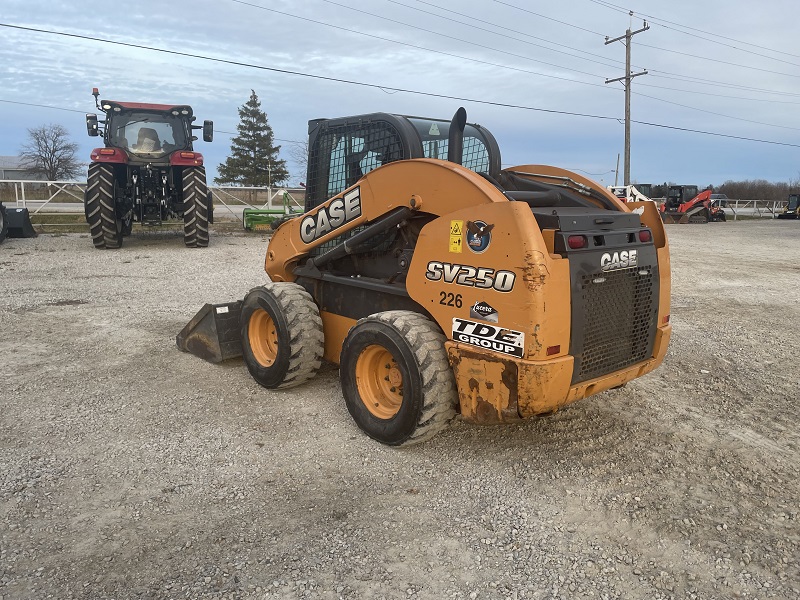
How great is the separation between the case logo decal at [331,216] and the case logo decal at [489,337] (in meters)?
1.27

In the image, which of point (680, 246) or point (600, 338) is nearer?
point (600, 338)

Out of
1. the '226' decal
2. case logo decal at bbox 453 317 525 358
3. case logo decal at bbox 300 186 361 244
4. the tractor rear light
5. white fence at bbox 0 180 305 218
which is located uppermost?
white fence at bbox 0 180 305 218

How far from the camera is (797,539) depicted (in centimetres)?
292

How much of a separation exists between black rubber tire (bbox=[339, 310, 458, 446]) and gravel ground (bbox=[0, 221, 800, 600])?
0.62 feet

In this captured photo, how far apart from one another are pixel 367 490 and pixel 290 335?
1.57 m

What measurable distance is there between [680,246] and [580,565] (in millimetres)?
16898

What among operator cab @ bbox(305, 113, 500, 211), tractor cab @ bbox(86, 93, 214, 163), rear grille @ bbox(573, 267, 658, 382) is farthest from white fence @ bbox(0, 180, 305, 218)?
rear grille @ bbox(573, 267, 658, 382)

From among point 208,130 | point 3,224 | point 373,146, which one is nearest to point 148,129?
point 208,130

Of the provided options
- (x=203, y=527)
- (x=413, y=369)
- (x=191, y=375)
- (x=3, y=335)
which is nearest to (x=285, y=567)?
(x=203, y=527)

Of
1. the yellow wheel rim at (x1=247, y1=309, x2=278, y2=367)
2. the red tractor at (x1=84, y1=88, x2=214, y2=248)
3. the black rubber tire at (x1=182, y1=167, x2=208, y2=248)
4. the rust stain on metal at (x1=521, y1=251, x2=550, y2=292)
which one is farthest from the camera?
the black rubber tire at (x1=182, y1=167, x2=208, y2=248)

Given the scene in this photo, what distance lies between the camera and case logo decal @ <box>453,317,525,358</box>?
10.6 feet

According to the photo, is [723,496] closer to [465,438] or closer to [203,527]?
[465,438]

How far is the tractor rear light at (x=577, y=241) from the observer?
3.34 m

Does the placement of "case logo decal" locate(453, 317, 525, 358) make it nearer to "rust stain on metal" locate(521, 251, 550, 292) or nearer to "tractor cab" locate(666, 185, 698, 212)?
"rust stain on metal" locate(521, 251, 550, 292)
